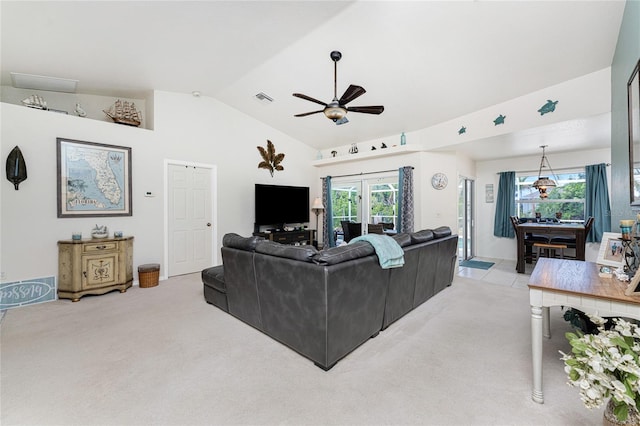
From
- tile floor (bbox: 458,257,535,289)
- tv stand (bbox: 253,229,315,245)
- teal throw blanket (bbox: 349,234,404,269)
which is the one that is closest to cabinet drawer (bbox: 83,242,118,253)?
tv stand (bbox: 253,229,315,245)

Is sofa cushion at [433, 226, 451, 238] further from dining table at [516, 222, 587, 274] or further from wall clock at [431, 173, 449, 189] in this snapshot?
dining table at [516, 222, 587, 274]

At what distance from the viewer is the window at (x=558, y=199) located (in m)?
5.41

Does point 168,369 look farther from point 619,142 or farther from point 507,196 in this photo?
point 507,196

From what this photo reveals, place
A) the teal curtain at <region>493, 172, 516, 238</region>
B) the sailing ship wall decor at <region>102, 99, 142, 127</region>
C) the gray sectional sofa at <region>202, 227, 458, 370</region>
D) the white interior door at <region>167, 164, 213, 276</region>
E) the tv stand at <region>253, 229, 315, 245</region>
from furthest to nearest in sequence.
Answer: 1. the teal curtain at <region>493, 172, 516, 238</region>
2. the tv stand at <region>253, 229, 315, 245</region>
3. the white interior door at <region>167, 164, 213, 276</region>
4. the sailing ship wall decor at <region>102, 99, 142, 127</region>
5. the gray sectional sofa at <region>202, 227, 458, 370</region>

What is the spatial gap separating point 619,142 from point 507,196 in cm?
353

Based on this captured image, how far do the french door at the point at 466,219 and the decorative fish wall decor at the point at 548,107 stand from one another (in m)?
2.28

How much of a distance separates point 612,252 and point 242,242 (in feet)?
10.5

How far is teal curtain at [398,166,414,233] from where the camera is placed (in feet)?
17.6

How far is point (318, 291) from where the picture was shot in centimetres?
198

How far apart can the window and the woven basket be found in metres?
7.39

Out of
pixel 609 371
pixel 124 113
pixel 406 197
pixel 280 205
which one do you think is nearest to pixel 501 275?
pixel 406 197

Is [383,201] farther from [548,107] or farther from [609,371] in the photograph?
[609,371]

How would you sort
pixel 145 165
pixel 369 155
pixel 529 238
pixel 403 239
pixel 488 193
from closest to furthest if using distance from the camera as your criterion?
pixel 403 239 → pixel 145 165 → pixel 529 238 → pixel 369 155 → pixel 488 193

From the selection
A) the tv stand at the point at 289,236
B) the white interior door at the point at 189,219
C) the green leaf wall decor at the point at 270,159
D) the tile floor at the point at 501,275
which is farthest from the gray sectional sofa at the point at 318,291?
the green leaf wall decor at the point at 270,159
